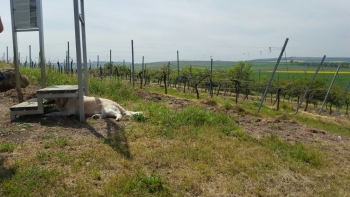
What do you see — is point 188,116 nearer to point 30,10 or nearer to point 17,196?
point 17,196

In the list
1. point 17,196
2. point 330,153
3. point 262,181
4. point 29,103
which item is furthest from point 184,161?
point 29,103

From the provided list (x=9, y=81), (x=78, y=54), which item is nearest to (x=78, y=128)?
(x=78, y=54)

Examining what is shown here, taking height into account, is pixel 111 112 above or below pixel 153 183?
above

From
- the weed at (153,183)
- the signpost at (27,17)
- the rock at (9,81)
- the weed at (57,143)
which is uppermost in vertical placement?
the signpost at (27,17)

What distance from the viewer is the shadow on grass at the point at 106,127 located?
4.06m

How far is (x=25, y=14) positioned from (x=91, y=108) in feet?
12.0

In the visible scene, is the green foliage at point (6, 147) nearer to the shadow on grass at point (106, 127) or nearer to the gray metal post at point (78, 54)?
the shadow on grass at point (106, 127)

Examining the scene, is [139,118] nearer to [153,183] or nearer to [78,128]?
[78,128]

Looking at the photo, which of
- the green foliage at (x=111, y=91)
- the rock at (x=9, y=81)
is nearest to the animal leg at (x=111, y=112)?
the green foliage at (x=111, y=91)

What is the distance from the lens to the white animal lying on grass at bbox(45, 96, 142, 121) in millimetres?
5734

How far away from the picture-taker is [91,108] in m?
5.89

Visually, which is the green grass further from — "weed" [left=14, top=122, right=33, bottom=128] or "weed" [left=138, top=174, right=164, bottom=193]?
"weed" [left=14, top=122, right=33, bottom=128]

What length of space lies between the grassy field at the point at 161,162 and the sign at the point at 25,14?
132 inches

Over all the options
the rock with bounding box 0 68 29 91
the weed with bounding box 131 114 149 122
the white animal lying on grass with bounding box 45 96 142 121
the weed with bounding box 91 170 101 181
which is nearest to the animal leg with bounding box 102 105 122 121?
the white animal lying on grass with bounding box 45 96 142 121
